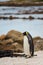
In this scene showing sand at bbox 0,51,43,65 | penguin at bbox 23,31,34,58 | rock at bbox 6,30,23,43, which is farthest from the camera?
rock at bbox 6,30,23,43

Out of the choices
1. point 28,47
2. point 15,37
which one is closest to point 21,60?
point 28,47

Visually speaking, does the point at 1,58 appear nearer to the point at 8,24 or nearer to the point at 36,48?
the point at 36,48

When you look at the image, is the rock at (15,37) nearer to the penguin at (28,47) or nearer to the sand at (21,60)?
the penguin at (28,47)

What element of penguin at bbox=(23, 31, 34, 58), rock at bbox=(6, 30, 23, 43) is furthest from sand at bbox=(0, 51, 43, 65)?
rock at bbox=(6, 30, 23, 43)

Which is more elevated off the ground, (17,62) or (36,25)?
(17,62)

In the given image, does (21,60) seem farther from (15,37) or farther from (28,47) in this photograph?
(15,37)

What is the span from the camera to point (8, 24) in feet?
84.5

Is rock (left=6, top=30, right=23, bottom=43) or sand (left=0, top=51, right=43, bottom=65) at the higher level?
sand (left=0, top=51, right=43, bottom=65)

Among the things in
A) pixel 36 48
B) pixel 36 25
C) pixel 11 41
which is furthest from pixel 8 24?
pixel 36 48

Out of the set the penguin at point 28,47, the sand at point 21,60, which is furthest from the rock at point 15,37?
the sand at point 21,60

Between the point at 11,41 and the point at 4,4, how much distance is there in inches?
1096

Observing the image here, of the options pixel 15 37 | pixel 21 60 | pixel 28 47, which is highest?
pixel 28 47

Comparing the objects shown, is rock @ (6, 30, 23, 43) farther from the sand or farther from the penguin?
the sand

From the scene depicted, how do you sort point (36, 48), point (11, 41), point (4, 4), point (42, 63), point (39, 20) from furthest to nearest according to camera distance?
point (4, 4) < point (39, 20) < point (11, 41) < point (36, 48) < point (42, 63)
